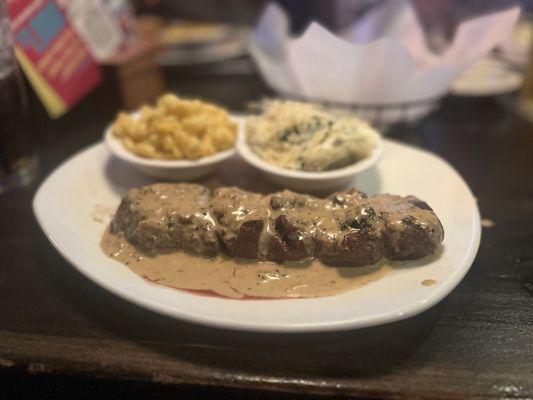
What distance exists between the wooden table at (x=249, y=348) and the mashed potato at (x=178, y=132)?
1.67 feet

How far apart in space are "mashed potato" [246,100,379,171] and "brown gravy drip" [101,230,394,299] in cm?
48

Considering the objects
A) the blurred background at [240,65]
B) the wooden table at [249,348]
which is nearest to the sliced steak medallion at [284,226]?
the wooden table at [249,348]

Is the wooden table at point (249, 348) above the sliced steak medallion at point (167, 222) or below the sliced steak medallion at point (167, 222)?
below

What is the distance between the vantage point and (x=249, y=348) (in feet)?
3.81

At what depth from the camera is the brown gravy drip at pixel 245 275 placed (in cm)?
126

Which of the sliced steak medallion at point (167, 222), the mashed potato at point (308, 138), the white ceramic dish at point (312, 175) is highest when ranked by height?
the sliced steak medallion at point (167, 222)

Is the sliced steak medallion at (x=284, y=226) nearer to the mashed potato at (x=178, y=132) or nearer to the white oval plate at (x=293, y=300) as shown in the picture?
the white oval plate at (x=293, y=300)

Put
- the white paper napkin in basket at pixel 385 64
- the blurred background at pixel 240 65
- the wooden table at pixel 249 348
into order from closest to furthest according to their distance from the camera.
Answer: the wooden table at pixel 249 348 < the blurred background at pixel 240 65 < the white paper napkin in basket at pixel 385 64

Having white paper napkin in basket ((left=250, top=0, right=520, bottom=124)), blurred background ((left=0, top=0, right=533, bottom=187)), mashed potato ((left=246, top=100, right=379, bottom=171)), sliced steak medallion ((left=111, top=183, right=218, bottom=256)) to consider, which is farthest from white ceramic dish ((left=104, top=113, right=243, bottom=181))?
white paper napkin in basket ((left=250, top=0, right=520, bottom=124))

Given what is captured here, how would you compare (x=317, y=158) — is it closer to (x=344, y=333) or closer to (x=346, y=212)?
(x=346, y=212)

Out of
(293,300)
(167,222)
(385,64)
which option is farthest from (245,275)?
(385,64)

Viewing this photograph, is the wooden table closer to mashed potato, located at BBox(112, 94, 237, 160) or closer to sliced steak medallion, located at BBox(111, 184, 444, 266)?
sliced steak medallion, located at BBox(111, 184, 444, 266)

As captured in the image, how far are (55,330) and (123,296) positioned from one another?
0.21m

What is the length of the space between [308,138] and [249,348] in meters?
0.83
